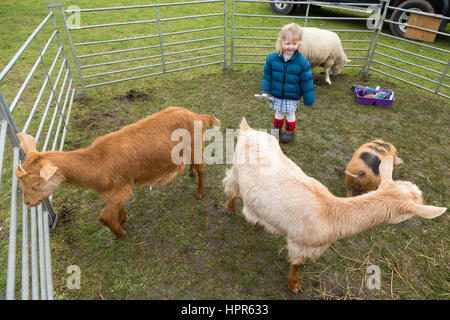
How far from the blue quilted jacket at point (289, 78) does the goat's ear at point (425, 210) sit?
2.52 m

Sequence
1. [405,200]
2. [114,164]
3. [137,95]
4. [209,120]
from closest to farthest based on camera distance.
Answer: [405,200], [114,164], [209,120], [137,95]

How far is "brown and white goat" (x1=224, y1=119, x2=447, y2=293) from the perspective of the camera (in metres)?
2.25

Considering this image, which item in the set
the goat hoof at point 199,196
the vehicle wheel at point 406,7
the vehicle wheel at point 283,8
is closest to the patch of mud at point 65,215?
the goat hoof at point 199,196

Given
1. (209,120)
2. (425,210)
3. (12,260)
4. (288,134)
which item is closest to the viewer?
(12,260)

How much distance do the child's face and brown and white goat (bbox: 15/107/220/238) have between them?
1.60m

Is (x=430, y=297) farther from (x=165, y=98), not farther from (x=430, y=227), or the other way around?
(x=165, y=98)

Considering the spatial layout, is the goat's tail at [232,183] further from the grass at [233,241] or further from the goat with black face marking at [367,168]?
the goat with black face marking at [367,168]

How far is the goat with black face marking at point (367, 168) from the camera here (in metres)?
3.56

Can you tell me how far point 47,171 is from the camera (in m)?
2.34

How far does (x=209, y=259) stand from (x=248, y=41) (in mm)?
8184

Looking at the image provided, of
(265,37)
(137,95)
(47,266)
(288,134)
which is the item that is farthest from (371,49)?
(47,266)

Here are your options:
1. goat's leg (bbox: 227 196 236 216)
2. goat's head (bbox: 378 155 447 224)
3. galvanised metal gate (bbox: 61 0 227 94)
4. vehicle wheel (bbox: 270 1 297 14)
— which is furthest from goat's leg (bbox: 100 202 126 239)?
vehicle wheel (bbox: 270 1 297 14)

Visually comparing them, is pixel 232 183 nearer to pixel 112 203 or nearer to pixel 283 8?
→ pixel 112 203

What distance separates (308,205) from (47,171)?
2317 mm
